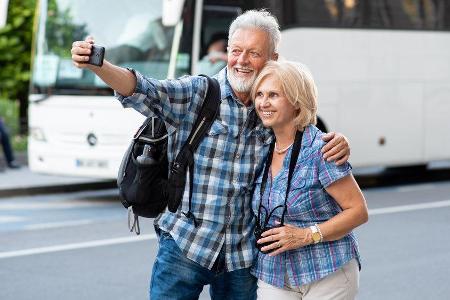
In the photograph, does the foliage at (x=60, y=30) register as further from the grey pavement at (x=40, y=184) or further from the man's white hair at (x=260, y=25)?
the man's white hair at (x=260, y=25)

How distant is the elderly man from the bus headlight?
33.1 ft

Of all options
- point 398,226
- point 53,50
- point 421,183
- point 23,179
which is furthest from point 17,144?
point 398,226

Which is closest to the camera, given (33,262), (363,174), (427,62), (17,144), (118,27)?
(33,262)

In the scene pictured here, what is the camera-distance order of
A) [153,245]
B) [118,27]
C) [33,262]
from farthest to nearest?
[118,27], [153,245], [33,262]

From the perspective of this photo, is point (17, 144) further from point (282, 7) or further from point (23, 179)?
point (282, 7)

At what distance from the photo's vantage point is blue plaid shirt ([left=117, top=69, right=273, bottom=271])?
4.45 meters

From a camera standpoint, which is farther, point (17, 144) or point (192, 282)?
point (17, 144)

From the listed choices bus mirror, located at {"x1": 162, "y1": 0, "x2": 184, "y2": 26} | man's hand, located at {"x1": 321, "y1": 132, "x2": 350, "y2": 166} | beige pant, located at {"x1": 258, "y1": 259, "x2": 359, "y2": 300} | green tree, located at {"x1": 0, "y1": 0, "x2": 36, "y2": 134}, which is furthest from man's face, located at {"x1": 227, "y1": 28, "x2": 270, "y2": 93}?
green tree, located at {"x1": 0, "y1": 0, "x2": 36, "y2": 134}

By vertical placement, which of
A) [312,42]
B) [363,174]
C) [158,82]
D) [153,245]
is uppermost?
[158,82]

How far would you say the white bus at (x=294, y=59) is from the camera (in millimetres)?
13828

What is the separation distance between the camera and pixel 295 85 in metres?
4.36

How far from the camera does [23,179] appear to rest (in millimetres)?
16594

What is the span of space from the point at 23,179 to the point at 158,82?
12.5 m

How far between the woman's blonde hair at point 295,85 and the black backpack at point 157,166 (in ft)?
Result: 0.71
